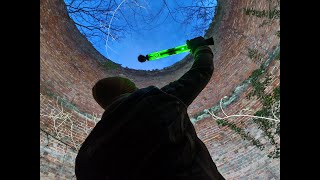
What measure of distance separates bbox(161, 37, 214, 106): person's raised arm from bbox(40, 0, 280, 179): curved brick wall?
2.61m

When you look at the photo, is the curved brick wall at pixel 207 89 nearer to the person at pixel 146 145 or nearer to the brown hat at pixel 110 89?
the brown hat at pixel 110 89

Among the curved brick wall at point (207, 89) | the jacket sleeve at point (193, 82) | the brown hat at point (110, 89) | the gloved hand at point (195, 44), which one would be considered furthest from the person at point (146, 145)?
the curved brick wall at point (207, 89)

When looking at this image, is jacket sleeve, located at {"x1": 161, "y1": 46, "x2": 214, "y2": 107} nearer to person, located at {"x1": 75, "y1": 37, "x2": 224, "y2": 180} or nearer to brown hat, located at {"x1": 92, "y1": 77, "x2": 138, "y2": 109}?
person, located at {"x1": 75, "y1": 37, "x2": 224, "y2": 180}

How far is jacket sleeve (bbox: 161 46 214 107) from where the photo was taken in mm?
A: 1432

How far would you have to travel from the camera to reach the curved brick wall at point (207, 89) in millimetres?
4293

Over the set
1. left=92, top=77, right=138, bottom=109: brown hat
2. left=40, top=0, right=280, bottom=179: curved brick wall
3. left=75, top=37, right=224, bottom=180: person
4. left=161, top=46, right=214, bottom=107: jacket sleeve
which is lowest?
left=75, top=37, right=224, bottom=180: person

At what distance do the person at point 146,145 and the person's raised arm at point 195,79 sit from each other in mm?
19

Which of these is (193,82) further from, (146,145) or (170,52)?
(170,52)

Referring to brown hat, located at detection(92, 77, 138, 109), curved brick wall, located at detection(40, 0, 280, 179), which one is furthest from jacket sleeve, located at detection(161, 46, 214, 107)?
curved brick wall, located at detection(40, 0, 280, 179)

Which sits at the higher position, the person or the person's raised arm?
the person's raised arm

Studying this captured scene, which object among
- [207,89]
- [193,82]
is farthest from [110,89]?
[207,89]

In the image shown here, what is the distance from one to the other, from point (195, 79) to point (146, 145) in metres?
0.47
